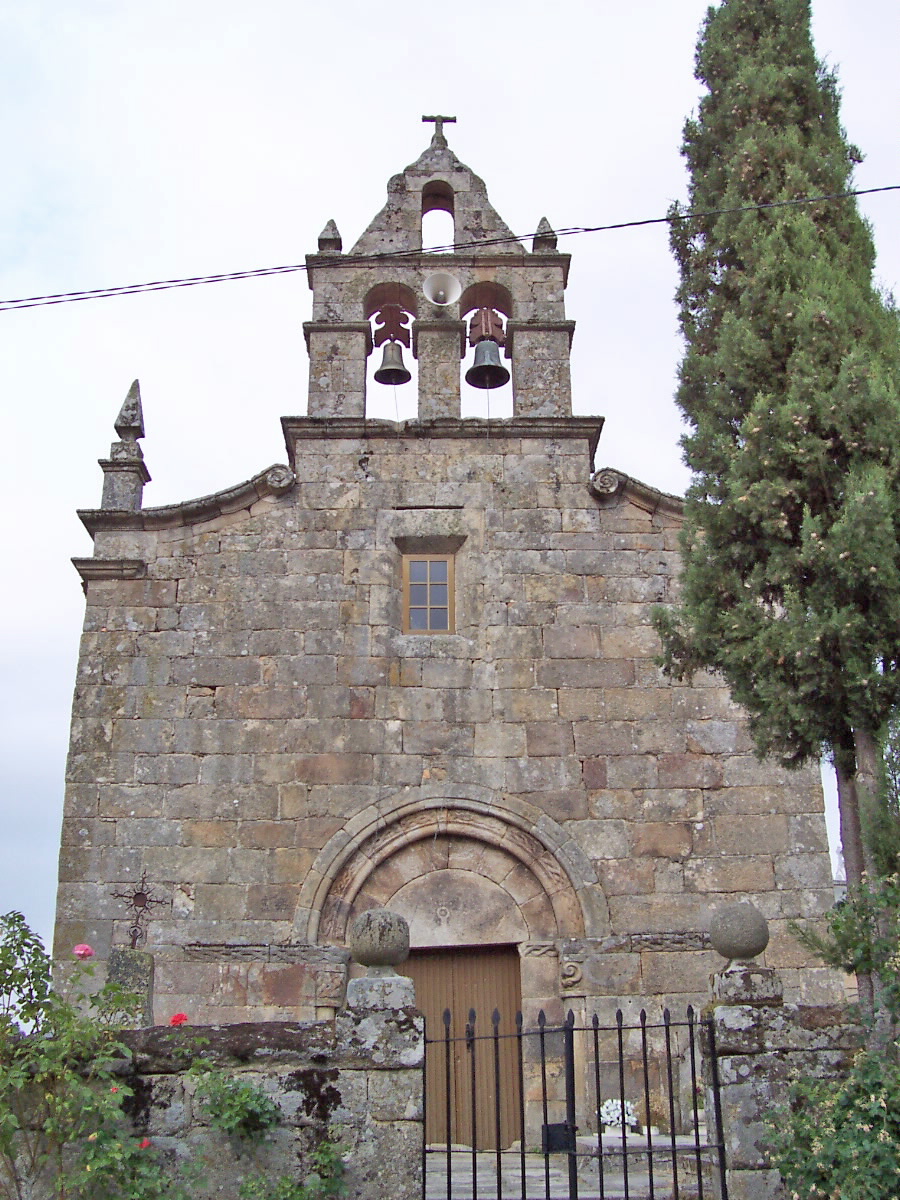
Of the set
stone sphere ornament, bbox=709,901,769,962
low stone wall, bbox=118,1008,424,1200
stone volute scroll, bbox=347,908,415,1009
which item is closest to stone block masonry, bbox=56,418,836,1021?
stone sphere ornament, bbox=709,901,769,962

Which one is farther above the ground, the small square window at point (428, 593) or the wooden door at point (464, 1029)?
the small square window at point (428, 593)

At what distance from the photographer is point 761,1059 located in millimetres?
5754

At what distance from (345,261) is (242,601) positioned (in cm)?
354

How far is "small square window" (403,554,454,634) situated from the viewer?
10.3m

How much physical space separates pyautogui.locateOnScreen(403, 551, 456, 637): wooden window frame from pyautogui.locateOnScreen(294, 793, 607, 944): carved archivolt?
1502 millimetres

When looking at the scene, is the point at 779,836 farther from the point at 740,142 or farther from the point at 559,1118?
the point at 740,142

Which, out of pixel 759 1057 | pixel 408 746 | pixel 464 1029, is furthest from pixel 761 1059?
pixel 408 746

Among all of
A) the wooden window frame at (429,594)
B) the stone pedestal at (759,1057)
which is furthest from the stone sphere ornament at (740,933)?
the wooden window frame at (429,594)

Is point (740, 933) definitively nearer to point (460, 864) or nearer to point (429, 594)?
point (460, 864)

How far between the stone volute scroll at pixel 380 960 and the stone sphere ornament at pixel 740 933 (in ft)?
5.28

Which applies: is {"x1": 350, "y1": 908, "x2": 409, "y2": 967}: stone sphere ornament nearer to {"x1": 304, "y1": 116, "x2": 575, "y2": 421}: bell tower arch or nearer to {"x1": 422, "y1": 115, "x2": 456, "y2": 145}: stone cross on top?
{"x1": 304, "y1": 116, "x2": 575, "y2": 421}: bell tower arch

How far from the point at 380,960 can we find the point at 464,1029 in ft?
11.7

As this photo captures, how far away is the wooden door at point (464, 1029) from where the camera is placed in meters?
8.92

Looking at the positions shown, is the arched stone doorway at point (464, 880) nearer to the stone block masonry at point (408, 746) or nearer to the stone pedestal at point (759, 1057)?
the stone block masonry at point (408, 746)
